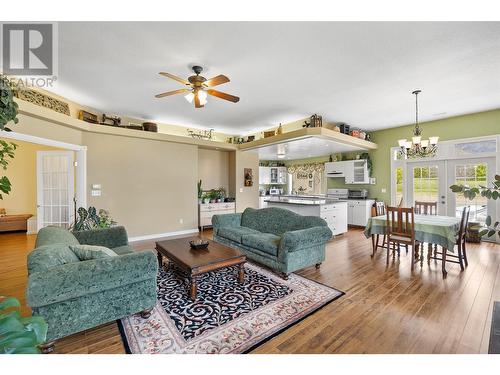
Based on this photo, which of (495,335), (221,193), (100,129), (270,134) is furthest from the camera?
(221,193)

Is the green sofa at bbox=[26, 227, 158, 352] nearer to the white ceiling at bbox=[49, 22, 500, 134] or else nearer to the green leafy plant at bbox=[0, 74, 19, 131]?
the green leafy plant at bbox=[0, 74, 19, 131]

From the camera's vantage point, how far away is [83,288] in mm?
1791

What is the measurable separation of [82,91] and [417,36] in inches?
191

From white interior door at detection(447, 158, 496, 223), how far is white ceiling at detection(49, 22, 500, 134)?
119 centimetres

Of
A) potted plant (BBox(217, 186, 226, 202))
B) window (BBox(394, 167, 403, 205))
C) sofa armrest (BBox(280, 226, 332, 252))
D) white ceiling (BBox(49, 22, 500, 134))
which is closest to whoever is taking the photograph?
white ceiling (BBox(49, 22, 500, 134))

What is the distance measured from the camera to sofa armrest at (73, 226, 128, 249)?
3.03 meters

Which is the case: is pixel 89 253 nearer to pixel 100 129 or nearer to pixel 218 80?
pixel 218 80

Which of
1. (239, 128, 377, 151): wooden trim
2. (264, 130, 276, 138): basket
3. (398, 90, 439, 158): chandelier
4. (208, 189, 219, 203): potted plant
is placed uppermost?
(264, 130, 276, 138): basket

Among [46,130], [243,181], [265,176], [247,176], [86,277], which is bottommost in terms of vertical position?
[86,277]

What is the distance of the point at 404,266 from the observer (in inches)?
138

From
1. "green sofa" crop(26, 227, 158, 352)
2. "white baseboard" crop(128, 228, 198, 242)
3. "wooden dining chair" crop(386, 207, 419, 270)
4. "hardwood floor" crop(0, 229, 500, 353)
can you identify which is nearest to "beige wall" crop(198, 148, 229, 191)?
"white baseboard" crop(128, 228, 198, 242)

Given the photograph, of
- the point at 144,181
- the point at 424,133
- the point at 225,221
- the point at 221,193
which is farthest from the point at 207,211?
the point at 424,133

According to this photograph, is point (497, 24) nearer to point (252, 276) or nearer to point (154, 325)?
point (252, 276)

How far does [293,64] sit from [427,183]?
16.8 ft
